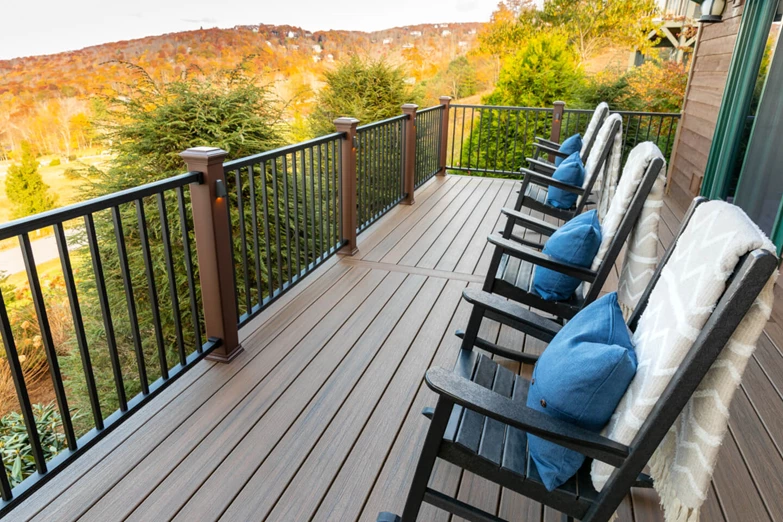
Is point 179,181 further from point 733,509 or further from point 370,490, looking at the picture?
point 733,509

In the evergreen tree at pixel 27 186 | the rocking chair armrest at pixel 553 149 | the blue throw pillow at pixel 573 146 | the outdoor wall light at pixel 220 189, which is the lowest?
the evergreen tree at pixel 27 186

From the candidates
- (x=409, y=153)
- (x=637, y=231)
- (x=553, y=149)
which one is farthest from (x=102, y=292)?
(x=553, y=149)

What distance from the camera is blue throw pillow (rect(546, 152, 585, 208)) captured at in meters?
3.67

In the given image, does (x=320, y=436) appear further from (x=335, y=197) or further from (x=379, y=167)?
(x=379, y=167)

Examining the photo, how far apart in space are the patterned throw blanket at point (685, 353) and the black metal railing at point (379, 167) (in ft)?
9.36

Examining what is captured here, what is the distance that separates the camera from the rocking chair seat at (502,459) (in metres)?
1.33

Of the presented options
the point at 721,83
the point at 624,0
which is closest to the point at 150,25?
the point at 624,0

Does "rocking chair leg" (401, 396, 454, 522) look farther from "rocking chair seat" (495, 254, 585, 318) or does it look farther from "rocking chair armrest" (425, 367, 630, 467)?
"rocking chair seat" (495, 254, 585, 318)

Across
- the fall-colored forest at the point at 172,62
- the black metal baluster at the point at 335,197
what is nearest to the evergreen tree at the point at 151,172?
the black metal baluster at the point at 335,197

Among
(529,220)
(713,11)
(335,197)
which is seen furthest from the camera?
(713,11)

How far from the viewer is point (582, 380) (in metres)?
1.24

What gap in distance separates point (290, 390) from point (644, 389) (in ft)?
5.02

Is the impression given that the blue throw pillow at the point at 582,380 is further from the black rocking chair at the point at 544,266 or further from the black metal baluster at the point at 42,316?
the black metal baluster at the point at 42,316

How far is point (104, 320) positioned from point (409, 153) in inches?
154
